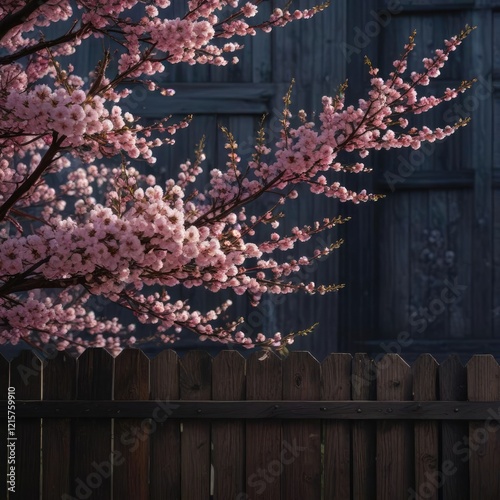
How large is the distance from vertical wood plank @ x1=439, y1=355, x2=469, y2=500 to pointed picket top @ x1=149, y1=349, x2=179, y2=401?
4.39 feet

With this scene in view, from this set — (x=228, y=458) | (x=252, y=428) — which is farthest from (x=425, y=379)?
(x=228, y=458)

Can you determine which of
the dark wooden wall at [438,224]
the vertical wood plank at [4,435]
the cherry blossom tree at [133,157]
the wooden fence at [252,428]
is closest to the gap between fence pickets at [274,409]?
the wooden fence at [252,428]

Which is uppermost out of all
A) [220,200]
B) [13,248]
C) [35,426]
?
[220,200]

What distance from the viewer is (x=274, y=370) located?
4383 mm

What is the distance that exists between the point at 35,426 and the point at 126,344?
2.12m

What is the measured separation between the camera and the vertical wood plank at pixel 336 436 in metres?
4.33

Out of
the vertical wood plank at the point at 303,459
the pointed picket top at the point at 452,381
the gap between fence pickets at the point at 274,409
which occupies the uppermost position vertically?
the pointed picket top at the point at 452,381

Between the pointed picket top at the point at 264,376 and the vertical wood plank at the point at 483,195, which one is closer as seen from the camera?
the pointed picket top at the point at 264,376

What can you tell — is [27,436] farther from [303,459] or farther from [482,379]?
[482,379]

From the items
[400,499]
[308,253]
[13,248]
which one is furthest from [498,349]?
[13,248]

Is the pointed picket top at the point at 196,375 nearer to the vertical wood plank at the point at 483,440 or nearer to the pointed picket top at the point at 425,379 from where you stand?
the pointed picket top at the point at 425,379

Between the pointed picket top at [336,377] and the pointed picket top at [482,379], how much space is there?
1.99ft

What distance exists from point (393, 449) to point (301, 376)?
58 centimetres

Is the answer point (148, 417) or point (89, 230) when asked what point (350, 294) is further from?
point (89, 230)
